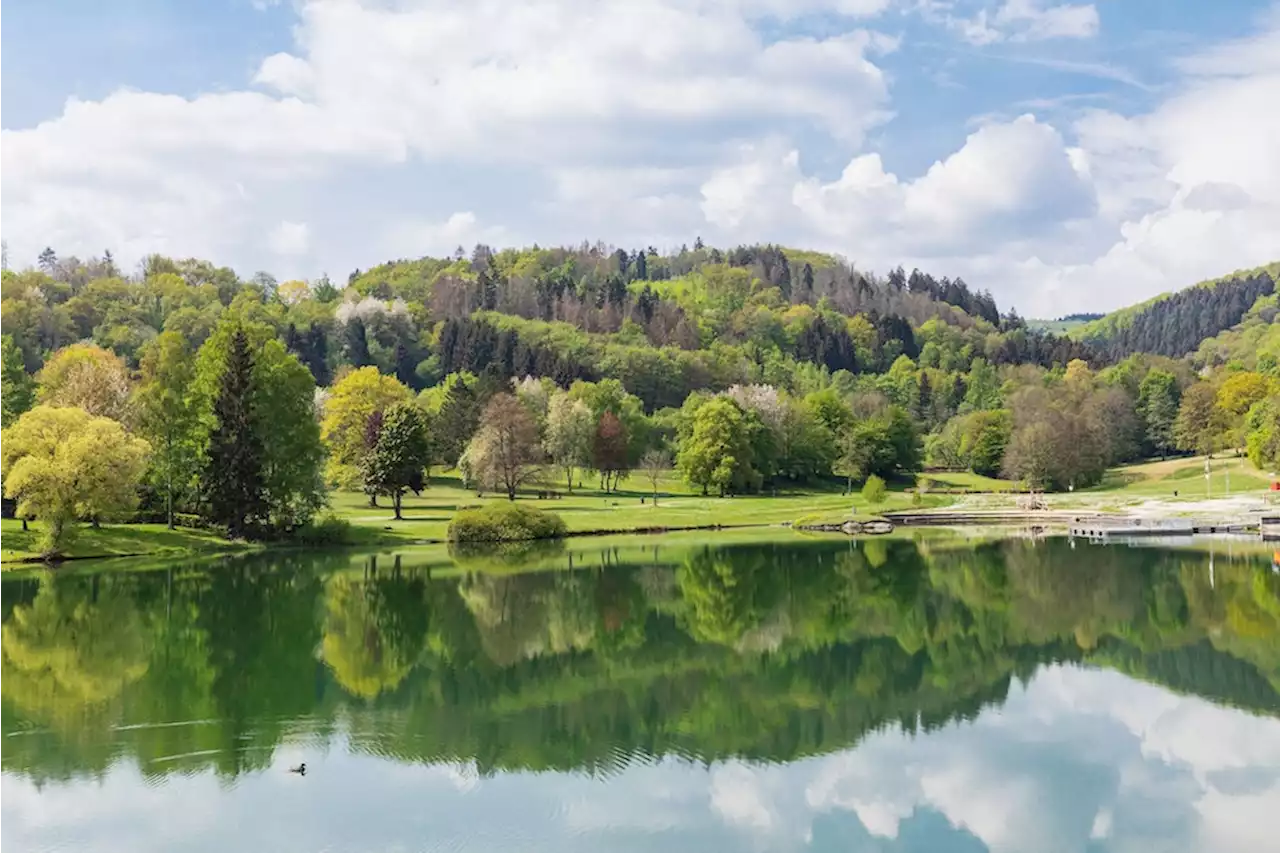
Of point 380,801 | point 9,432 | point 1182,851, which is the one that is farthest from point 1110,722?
point 9,432

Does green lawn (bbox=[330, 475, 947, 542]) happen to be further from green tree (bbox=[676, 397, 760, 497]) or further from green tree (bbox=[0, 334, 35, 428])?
green tree (bbox=[0, 334, 35, 428])

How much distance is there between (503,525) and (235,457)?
16.2m

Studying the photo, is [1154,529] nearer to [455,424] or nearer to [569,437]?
[569,437]

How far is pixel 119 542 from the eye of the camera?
59531 millimetres

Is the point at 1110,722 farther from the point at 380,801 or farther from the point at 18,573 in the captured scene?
the point at 18,573

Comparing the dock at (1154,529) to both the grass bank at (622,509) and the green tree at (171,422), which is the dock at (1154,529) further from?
the green tree at (171,422)

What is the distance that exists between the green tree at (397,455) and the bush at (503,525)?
7723mm

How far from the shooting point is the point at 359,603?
4297 centimetres

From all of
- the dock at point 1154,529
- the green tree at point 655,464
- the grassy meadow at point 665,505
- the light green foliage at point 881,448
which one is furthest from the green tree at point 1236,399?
the green tree at point 655,464

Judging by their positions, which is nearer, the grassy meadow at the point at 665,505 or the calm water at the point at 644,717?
the calm water at the point at 644,717

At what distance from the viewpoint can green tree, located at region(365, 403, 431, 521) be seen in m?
75.9

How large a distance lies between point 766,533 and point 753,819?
187ft

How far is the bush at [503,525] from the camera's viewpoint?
6888cm

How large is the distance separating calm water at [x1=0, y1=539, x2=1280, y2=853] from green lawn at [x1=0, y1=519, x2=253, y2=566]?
11.1m
